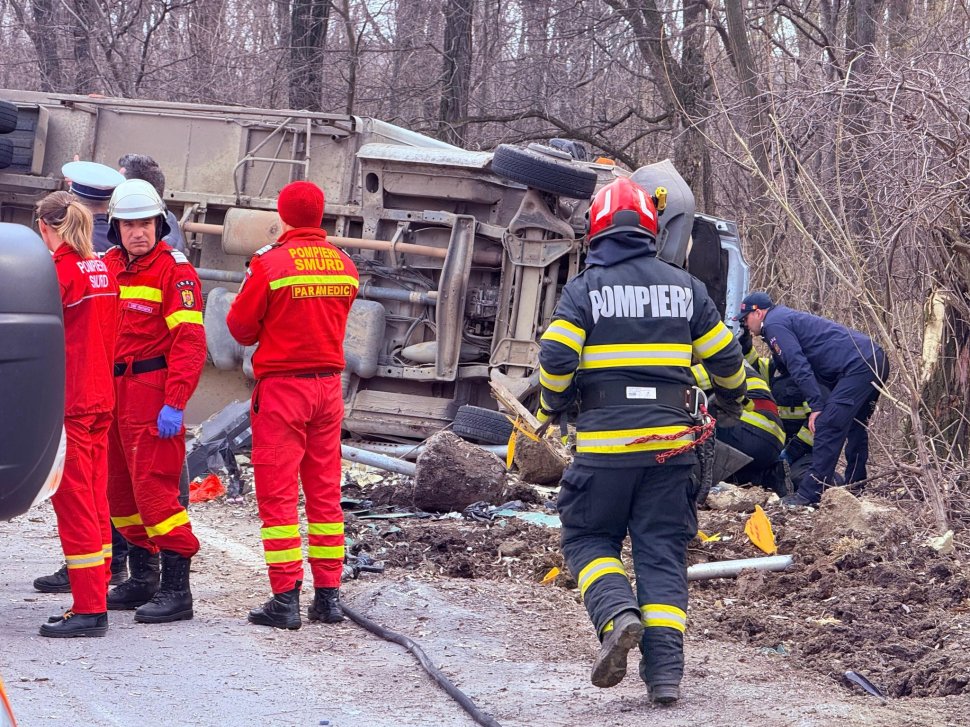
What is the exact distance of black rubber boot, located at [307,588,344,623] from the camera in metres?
5.61

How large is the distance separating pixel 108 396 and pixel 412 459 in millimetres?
4788

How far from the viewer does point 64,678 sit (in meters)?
4.60

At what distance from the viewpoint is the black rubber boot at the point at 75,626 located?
5.12 m

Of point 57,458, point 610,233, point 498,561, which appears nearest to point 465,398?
point 498,561

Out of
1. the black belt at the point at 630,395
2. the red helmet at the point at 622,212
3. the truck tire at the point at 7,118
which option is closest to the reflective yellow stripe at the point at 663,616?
the black belt at the point at 630,395

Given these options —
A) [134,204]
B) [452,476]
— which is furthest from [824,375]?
[134,204]

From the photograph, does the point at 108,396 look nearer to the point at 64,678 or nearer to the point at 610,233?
the point at 64,678

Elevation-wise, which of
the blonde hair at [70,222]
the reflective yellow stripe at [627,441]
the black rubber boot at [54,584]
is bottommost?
the black rubber boot at [54,584]

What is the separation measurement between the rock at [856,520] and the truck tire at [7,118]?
5523mm

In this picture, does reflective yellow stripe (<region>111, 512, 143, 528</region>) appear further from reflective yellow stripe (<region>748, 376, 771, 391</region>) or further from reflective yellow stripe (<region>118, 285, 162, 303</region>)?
reflective yellow stripe (<region>748, 376, 771, 391</region>)

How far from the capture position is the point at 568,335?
181 inches

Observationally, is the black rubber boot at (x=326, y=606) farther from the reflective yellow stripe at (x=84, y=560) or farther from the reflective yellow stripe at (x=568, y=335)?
the reflective yellow stripe at (x=568, y=335)

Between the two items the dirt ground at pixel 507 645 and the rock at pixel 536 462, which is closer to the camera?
the dirt ground at pixel 507 645

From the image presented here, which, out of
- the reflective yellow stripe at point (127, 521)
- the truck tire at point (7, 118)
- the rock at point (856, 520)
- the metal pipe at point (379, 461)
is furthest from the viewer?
the metal pipe at point (379, 461)
